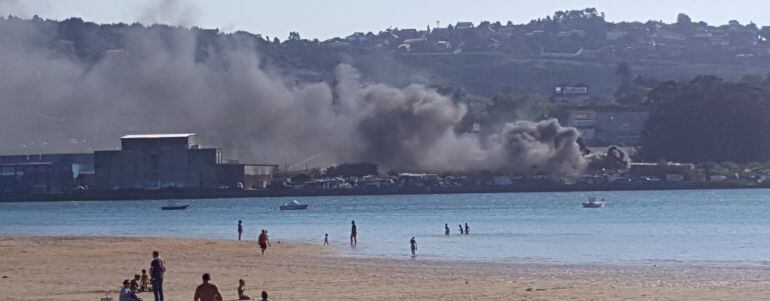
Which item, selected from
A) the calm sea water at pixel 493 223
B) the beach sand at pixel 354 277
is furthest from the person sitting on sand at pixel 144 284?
the calm sea water at pixel 493 223

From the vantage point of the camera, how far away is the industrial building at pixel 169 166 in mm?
151000

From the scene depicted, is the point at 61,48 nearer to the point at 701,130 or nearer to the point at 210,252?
the point at 701,130

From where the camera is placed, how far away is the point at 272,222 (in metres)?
95.9

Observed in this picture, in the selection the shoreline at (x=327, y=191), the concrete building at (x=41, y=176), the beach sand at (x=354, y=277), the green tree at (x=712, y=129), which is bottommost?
the beach sand at (x=354, y=277)

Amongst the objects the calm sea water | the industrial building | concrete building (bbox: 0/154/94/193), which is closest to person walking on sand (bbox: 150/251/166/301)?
the calm sea water

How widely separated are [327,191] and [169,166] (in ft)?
50.7

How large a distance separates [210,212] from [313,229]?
3773cm

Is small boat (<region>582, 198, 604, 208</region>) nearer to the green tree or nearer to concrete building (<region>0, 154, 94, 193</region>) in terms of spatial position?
the green tree

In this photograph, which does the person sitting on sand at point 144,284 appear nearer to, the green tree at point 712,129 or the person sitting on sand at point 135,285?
the person sitting on sand at point 135,285

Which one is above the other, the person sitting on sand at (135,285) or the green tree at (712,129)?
the green tree at (712,129)

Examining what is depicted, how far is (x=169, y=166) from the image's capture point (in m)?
153

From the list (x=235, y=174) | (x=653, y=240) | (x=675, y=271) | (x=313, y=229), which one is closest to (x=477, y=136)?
(x=235, y=174)

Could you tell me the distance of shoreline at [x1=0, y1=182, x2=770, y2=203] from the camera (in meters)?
152

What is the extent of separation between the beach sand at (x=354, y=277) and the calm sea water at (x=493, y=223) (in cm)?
444
